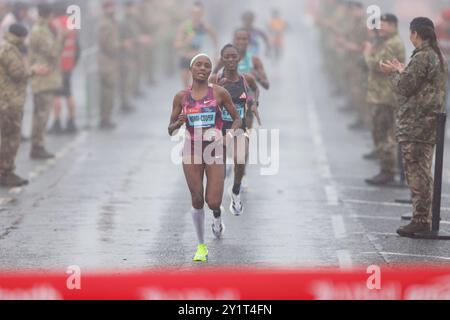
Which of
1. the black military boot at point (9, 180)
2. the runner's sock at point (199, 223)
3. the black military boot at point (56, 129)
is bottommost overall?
the runner's sock at point (199, 223)

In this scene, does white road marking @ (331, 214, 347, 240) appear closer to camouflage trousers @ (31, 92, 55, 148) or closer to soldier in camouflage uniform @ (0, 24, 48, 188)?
soldier in camouflage uniform @ (0, 24, 48, 188)

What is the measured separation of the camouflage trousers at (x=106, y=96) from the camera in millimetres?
25578

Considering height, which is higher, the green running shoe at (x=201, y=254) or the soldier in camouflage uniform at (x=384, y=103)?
the soldier in camouflage uniform at (x=384, y=103)

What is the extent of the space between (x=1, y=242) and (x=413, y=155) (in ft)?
14.4

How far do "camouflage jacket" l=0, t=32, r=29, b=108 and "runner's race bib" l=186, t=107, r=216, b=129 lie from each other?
522cm

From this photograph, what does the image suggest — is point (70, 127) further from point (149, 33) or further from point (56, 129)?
point (149, 33)

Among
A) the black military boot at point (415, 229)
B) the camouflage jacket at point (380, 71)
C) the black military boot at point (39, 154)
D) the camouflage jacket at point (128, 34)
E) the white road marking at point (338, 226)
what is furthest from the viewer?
the camouflage jacket at point (128, 34)

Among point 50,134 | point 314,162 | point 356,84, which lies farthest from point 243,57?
point 356,84

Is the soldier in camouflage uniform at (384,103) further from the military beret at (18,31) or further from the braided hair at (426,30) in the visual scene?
the military beret at (18,31)

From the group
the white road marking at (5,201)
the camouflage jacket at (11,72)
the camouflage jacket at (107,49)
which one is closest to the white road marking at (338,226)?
the white road marking at (5,201)

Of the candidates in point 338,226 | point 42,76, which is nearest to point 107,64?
point 42,76

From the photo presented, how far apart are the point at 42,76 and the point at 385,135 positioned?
553cm

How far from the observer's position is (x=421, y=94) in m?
14.1

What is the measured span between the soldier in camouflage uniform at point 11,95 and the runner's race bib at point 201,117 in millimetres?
5216
